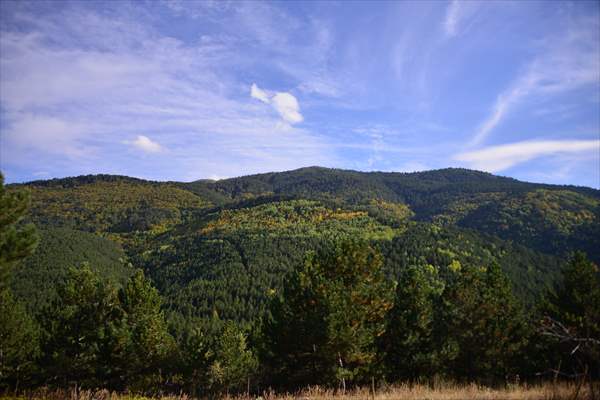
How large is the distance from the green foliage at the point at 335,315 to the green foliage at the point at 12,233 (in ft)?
45.3

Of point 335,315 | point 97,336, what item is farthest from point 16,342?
point 335,315

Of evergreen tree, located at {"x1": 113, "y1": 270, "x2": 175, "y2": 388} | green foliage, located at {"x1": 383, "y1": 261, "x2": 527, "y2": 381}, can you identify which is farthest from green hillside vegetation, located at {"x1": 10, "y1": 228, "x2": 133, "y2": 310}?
green foliage, located at {"x1": 383, "y1": 261, "x2": 527, "y2": 381}

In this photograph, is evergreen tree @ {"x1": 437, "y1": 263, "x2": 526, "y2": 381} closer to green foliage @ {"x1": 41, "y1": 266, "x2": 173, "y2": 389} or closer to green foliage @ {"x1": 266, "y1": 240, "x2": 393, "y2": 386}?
green foliage @ {"x1": 266, "y1": 240, "x2": 393, "y2": 386}

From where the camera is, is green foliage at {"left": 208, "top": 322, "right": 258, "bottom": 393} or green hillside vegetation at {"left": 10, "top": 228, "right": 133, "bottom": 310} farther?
green hillside vegetation at {"left": 10, "top": 228, "right": 133, "bottom": 310}

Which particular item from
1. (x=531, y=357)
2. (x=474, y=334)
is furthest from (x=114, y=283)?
(x=531, y=357)

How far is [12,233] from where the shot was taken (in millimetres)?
11047

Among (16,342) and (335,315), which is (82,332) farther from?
(335,315)

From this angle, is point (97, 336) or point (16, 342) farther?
point (97, 336)

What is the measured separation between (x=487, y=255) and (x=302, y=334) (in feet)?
569

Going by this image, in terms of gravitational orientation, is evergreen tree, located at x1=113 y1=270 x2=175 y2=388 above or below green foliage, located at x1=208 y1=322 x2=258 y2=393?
above

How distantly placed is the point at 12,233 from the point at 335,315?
14.6 m

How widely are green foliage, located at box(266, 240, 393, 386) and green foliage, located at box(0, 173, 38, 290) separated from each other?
45.3ft

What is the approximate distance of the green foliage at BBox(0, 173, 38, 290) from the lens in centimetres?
1084

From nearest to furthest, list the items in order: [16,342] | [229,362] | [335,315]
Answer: [335,315]
[16,342]
[229,362]
